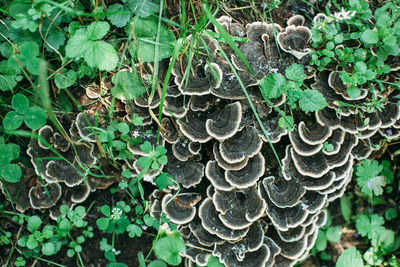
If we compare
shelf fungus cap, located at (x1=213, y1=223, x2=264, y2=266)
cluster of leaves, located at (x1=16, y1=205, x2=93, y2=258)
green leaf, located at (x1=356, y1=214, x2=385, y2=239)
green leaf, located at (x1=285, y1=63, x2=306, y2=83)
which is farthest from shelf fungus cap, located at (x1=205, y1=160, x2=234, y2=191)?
green leaf, located at (x1=356, y1=214, x2=385, y2=239)

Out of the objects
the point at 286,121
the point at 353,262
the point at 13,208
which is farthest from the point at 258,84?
the point at 13,208

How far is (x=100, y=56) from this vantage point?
3.02m

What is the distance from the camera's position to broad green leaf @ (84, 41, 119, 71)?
3.01 metres

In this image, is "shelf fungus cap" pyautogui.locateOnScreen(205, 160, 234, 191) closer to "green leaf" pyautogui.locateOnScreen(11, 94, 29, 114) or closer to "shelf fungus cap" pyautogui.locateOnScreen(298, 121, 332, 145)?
"shelf fungus cap" pyautogui.locateOnScreen(298, 121, 332, 145)

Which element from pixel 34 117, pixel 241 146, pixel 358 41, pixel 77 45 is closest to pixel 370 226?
pixel 241 146

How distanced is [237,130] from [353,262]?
7.16ft

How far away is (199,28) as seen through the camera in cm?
316

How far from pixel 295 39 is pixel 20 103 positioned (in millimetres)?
2878

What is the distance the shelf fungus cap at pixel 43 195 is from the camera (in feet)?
12.6

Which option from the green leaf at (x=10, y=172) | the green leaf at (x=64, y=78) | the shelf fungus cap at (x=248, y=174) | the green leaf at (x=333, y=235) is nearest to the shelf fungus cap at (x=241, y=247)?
the shelf fungus cap at (x=248, y=174)

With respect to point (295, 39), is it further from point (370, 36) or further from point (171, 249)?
point (171, 249)

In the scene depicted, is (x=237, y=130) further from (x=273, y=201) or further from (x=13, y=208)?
(x=13, y=208)

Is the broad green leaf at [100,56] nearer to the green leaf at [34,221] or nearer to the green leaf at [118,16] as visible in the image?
the green leaf at [118,16]

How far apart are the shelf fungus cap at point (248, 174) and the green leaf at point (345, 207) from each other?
73.5 inches
